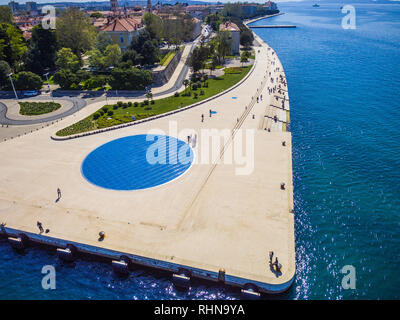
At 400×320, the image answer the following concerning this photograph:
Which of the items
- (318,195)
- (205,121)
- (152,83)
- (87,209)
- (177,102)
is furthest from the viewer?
(152,83)

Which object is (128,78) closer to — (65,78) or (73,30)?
(65,78)

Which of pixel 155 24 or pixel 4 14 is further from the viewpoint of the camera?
pixel 155 24

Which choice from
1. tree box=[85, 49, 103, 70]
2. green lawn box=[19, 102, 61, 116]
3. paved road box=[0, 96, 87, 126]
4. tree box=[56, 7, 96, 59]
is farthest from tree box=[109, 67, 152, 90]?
tree box=[56, 7, 96, 59]

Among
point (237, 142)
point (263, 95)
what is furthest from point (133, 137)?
point (263, 95)

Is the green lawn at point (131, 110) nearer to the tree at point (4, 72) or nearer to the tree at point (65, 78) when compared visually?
the tree at point (65, 78)

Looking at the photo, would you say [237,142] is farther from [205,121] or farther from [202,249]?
[202,249]

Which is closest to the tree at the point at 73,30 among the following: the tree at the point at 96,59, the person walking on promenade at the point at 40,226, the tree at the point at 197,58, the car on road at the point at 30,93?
the tree at the point at 96,59

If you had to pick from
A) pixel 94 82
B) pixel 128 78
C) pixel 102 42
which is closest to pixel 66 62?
pixel 94 82
